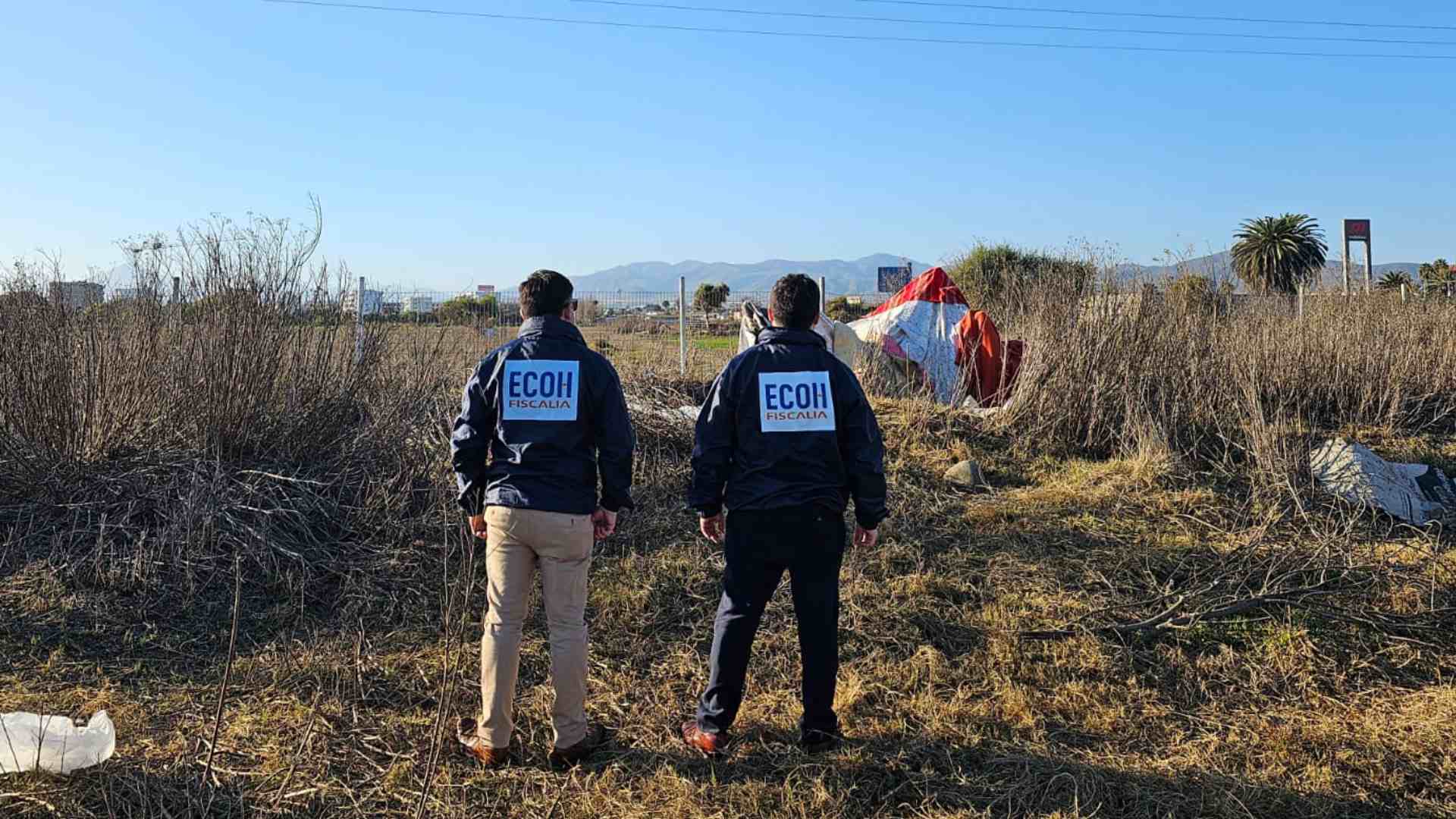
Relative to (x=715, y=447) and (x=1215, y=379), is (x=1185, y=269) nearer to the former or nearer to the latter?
(x=1215, y=379)

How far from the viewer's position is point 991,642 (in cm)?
477

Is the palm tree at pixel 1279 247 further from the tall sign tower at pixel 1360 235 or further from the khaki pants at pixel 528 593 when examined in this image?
the khaki pants at pixel 528 593

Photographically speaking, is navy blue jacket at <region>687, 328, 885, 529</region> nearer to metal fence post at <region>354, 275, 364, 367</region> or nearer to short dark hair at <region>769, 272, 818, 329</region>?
short dark hair at <region>769, 272, 818, 329</region>

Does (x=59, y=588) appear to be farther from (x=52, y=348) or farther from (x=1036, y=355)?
(x=1036, y=355)

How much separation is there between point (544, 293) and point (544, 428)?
0.50 metres

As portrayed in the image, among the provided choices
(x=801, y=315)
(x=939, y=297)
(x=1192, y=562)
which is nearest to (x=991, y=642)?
(x=1192, y=562)

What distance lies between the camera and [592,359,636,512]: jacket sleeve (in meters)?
3.58

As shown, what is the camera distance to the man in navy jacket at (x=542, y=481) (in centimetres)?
351

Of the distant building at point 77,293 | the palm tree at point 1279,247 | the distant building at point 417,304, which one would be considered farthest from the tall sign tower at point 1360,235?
the distant building at point 77,293

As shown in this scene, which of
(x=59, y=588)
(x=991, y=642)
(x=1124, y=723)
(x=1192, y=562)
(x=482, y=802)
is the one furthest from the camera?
(x=1192, y=562)

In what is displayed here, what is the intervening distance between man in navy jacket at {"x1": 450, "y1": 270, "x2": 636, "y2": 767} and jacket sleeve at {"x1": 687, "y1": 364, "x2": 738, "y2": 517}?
0.85 ft

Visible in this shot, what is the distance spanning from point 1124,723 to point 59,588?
532cm

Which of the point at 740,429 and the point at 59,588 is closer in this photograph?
the point at 740,429

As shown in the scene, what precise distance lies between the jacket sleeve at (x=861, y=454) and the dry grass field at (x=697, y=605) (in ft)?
3.15
